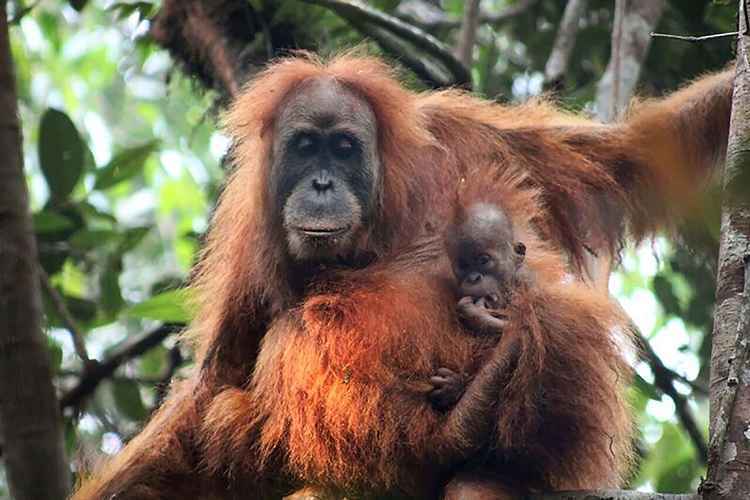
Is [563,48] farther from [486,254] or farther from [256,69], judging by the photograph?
[486,254]

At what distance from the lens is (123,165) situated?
627cm

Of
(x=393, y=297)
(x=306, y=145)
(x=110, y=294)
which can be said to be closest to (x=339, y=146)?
(x=306, y=145)

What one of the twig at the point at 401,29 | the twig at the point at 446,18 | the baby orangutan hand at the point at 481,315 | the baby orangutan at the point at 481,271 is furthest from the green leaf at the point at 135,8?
the baby orangutan hand at the point at 481,315

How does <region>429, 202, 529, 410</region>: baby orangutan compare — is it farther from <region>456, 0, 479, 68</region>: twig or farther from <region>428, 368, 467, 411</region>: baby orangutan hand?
<region>456, 0, 479, 68</region>: twig

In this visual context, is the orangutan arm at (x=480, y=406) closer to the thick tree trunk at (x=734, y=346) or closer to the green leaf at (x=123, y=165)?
the thick tree trunk at (x=734, y=346)

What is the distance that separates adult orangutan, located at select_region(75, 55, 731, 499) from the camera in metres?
3.74

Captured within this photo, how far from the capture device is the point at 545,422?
3719 mm

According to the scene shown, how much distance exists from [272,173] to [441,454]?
1291mm

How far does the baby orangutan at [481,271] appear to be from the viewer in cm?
388

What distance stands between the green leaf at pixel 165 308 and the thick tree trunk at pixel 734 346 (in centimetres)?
288

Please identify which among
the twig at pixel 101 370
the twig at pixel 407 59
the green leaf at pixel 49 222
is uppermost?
the twig at pixel 407 59

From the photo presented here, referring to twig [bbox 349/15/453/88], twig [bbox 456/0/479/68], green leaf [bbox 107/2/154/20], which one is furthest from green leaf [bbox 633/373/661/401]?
green leaf [bbox 107/2/154/20]

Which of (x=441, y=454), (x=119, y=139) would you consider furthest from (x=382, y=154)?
(x=119, y=139)

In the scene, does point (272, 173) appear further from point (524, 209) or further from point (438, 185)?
point (524, 209)
